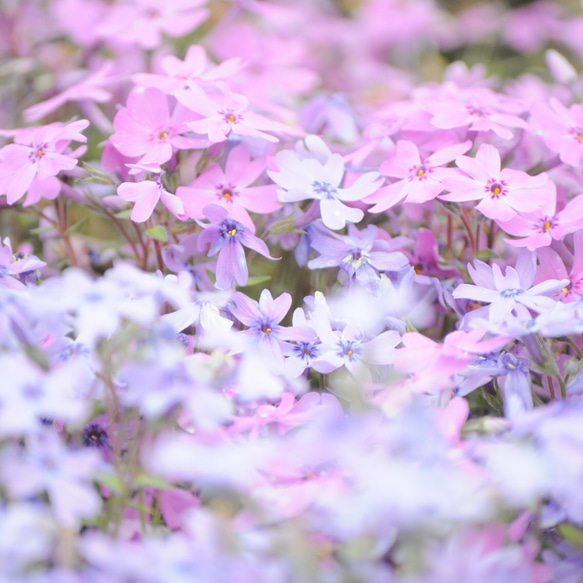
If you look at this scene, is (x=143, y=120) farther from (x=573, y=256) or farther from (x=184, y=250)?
(x=573, y=256)

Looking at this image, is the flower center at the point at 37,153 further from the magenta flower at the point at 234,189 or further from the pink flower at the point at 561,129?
A: the pink flower at the point at 561,129

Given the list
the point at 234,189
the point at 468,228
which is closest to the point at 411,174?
the point at 468,228

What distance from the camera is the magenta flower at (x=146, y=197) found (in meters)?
0.73

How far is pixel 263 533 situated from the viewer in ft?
1.68

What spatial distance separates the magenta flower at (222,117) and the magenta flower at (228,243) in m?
0.09

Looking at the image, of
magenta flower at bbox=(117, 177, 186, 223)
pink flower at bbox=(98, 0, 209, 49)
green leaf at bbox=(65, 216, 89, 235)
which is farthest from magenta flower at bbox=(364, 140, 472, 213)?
pink flower at bbox=(98, 0, 209, 49)

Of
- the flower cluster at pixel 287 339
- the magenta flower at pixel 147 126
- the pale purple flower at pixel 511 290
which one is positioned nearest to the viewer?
the flower cluster at pixel 287 339

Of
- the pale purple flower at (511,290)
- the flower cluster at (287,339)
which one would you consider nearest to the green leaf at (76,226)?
the flower cluster at (287,339)

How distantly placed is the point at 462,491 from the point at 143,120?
564mm

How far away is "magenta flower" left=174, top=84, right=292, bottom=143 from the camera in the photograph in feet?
2.53

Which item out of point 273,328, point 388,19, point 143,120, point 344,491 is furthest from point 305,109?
point 388,19

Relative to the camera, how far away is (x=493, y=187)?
777 millimetres

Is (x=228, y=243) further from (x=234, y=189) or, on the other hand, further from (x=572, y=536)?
(x=572, y=536)

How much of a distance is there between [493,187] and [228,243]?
302 mm
